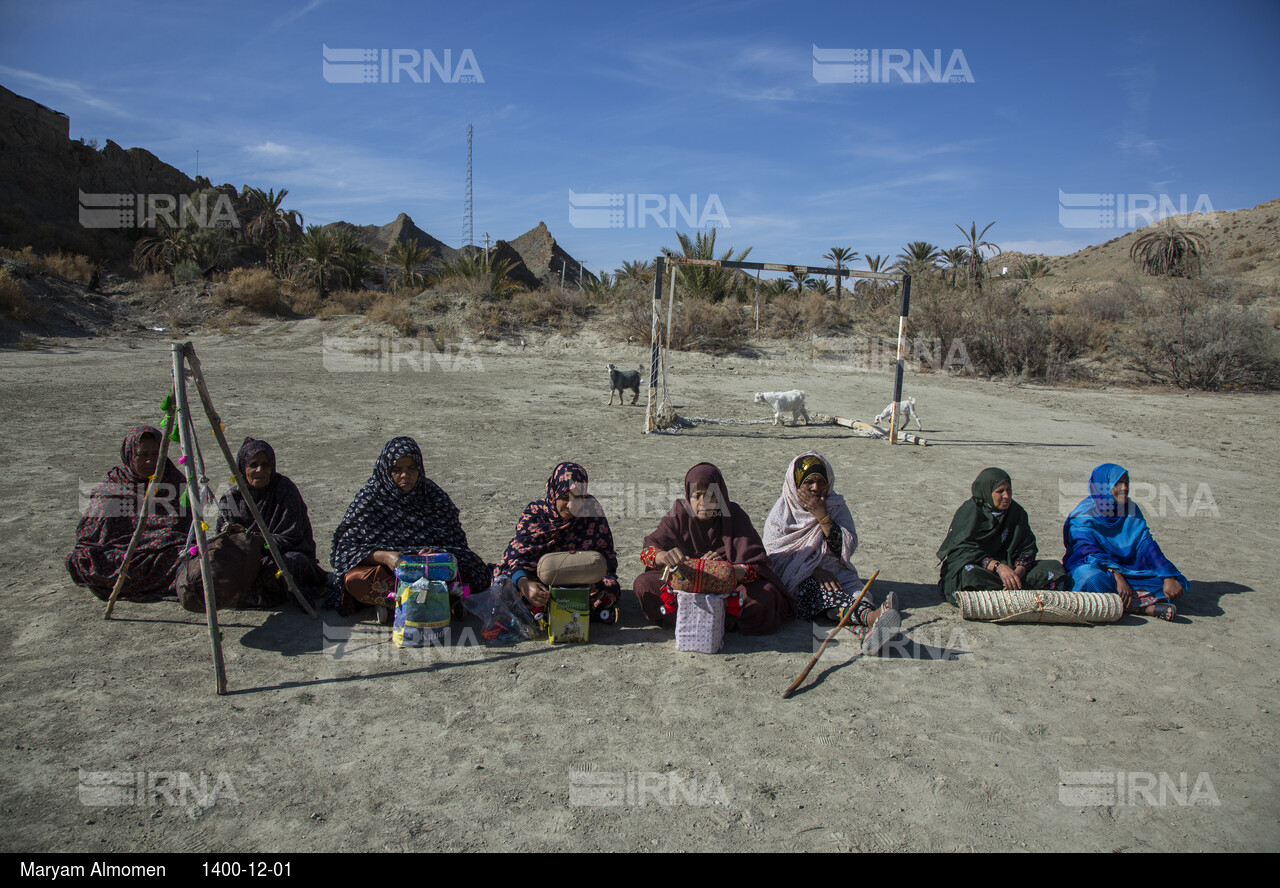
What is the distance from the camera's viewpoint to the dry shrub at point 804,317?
22000mm

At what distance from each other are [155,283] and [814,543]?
25.8 meters

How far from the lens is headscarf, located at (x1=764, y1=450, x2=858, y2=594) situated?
424 cm

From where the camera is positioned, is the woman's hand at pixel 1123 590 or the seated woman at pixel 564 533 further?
the woman's hand at pixel 1123 590

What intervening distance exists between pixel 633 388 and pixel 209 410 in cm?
975

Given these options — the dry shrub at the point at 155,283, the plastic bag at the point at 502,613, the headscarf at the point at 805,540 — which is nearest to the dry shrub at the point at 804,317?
the headscarf at the point at 805,540

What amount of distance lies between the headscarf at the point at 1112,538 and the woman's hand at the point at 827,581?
5.10 ft

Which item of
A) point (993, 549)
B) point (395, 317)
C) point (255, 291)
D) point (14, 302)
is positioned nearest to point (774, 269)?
point (993, 549)

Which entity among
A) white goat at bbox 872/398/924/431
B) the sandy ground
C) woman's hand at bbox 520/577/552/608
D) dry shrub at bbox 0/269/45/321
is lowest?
the sandy ground

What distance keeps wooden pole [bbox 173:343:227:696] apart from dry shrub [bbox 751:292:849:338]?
19.6 meters

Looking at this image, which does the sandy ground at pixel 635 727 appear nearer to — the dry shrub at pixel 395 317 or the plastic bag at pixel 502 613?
the plastic bag at pixel 502 613

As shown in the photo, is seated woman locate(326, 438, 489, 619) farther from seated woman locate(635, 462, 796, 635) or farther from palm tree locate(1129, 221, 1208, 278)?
palm tree locate(1129, 221, 1208, 278)

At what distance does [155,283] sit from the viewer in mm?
23531

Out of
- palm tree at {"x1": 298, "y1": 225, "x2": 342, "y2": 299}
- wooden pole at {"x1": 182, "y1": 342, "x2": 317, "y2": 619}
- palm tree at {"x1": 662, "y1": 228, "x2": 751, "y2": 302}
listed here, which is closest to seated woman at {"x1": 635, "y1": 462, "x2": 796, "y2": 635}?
wooden pole at {"x1": 182, "y1": 342, "x2": 317, "y2": 619}
